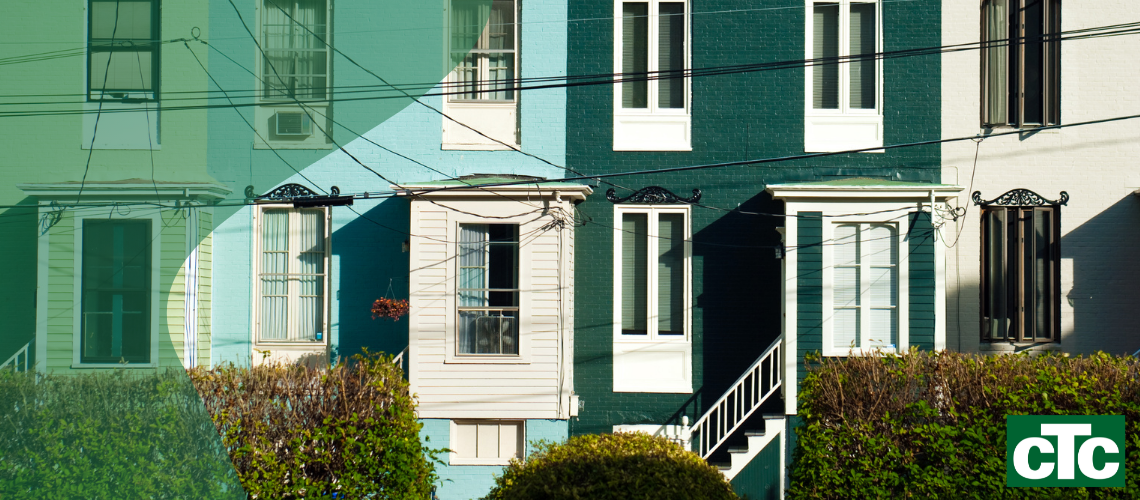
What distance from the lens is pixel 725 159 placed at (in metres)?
13.4

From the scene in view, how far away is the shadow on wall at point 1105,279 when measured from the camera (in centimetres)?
1348

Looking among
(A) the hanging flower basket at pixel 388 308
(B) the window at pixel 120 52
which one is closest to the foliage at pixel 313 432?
(B) the window at pixel 120 52

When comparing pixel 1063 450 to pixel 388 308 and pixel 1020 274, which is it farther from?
pixel 388 308

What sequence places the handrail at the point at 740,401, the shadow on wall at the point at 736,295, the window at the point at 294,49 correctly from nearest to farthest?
1. the handrail at the point at 740,401
2. the window at the point at 294,49
3. the shadow on wall at the point at 736,295

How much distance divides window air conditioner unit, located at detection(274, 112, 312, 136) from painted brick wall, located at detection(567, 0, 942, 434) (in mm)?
3736

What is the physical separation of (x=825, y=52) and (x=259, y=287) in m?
8.73

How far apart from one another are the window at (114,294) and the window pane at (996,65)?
11270mm

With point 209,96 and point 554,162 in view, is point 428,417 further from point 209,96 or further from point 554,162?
point 209,96

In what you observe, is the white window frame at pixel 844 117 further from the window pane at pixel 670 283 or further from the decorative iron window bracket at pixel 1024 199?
the window pane at pixel 670 283

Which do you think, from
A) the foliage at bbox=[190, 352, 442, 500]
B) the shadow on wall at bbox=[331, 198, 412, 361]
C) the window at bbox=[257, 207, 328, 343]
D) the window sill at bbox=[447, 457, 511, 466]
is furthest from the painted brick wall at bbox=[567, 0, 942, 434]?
the foliage at bbox=[190, 352, 442, 500]

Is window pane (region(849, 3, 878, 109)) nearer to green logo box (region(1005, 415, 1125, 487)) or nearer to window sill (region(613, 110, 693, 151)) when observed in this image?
window sill (region(613, 110, 693, 151))

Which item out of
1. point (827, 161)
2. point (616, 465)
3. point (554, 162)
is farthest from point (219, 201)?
point (827, 161)

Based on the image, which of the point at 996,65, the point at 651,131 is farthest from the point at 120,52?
the point at 996,65

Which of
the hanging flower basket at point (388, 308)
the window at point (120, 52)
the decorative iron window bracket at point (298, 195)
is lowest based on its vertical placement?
the hanging flower basket at point (388, 308)
